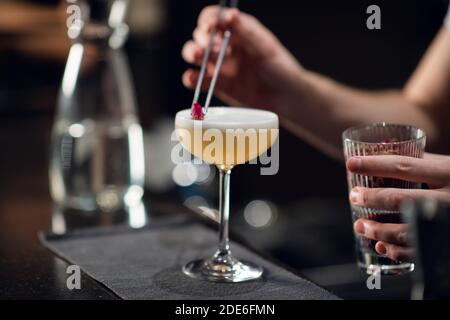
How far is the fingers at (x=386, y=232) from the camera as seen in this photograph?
1.12 metres

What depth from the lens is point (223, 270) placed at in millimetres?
1291

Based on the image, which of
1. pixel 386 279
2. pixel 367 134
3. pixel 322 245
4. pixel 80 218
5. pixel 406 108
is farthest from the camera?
pixel 322 245

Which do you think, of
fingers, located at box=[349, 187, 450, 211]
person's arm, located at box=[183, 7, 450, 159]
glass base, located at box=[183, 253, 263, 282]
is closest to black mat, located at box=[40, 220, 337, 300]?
glass base, located at box=[183, 253, 263, 282]

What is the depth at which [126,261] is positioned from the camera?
1363 millimetres

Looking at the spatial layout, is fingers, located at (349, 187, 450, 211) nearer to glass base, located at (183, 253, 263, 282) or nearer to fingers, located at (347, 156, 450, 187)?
fingers, located at (347, 156, 450, 187)

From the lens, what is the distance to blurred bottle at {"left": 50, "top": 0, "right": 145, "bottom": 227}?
1.78m

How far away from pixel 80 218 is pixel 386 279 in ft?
4.30

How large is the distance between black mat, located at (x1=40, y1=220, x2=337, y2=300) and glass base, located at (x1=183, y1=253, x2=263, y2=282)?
0.02 metres

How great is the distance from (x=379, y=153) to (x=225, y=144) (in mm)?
235

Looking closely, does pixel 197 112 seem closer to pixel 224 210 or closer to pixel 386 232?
pixel 224 210

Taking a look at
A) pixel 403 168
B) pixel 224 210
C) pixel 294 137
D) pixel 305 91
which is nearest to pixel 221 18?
pixel 305 91

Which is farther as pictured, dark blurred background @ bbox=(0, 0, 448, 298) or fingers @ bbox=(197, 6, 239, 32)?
dark blurred background @ bbox=(0, 0, 448, 298)
